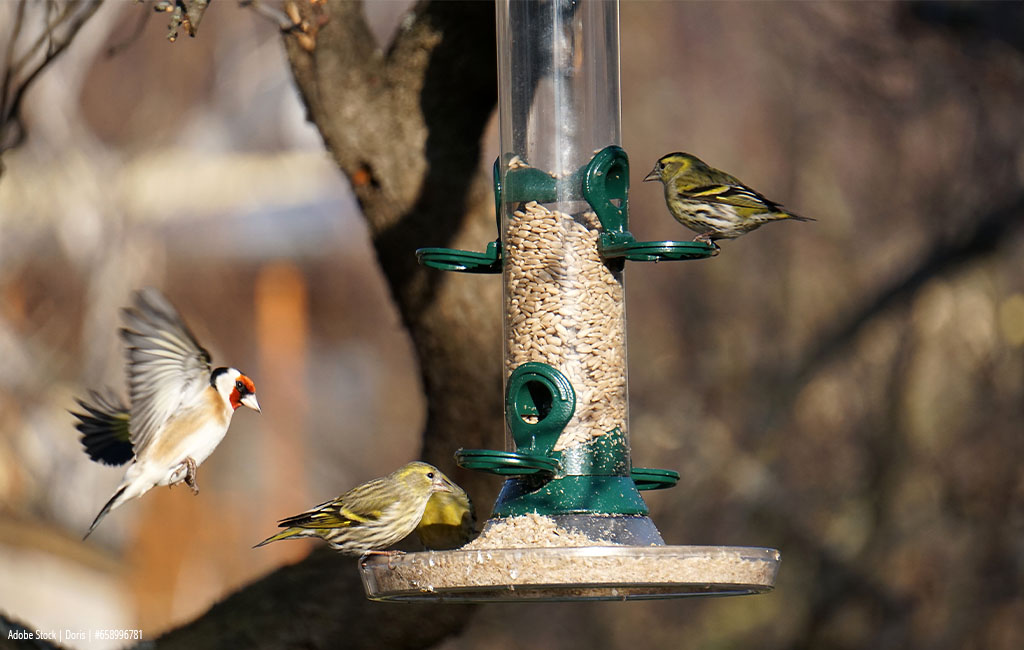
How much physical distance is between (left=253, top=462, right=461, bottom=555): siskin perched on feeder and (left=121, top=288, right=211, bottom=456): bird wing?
889 mm

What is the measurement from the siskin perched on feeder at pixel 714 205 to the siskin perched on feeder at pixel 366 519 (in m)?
1.55

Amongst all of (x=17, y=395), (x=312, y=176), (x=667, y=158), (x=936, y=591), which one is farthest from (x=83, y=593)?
(x=667, y=158)

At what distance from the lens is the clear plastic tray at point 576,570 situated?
4.05 m

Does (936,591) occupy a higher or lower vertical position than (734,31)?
lower

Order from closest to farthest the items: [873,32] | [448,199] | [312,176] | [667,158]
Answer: [667,158], [448,199], [873,32], [312,176]


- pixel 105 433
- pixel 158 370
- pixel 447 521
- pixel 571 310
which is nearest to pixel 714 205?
pixel 571 310

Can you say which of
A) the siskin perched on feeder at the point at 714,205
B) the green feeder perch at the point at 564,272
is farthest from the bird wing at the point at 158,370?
the siskin perched on feeder at the point at 714,205

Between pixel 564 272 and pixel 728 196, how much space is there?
87 centimetres

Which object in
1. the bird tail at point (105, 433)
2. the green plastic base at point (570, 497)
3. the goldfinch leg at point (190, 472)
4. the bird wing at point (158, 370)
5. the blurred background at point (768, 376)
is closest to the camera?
the green plastic base at point (570, 497)

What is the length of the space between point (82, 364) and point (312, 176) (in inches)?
179

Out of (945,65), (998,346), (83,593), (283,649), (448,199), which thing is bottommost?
(83,593)

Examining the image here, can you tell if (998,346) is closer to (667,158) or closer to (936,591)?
(936,591)

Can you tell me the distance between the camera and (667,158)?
596 centimetres

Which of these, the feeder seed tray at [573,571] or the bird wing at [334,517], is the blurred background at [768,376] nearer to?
the bird wing at [334,517]
